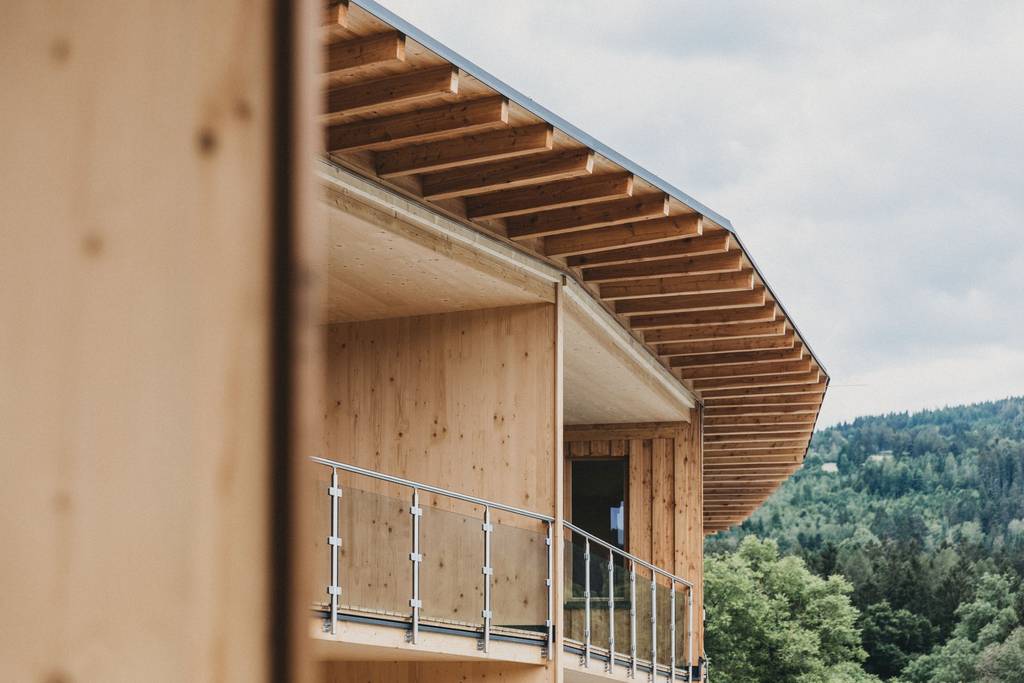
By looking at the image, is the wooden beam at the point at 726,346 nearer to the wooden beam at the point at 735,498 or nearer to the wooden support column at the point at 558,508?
the wooden support column at the point at 558,508

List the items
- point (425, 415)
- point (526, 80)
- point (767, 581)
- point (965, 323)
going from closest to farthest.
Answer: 1. point (425, 415)
2. point (767, 581)
3. point (965, 323)
4. point (526, 80)

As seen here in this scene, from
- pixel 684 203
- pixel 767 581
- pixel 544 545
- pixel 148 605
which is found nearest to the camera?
pixel 148 605

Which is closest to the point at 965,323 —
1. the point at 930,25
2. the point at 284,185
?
the point at 930,25

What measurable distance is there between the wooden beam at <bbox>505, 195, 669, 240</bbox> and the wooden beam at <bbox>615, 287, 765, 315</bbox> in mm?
2210

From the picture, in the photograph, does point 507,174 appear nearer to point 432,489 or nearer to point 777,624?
point 432,489

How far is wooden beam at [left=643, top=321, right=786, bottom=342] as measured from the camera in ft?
41.0

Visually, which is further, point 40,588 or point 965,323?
point 965,323

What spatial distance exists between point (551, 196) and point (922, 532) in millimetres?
58144

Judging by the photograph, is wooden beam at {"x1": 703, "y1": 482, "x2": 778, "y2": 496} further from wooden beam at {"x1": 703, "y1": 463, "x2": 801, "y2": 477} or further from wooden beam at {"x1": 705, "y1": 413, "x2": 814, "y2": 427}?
wooden beam at {"x1": 705, "y1": 413, "x2": 814, "y2": 427}

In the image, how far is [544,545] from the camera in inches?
396

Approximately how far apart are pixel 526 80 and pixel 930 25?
133 feet

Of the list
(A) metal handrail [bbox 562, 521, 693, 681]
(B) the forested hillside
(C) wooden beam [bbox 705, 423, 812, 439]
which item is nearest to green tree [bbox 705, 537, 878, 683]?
(B) the forested hillside

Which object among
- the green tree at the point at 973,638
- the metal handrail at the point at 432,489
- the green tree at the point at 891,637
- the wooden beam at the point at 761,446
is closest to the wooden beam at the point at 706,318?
the metal handrail at the point at 432,489

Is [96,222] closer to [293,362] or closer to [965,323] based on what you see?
[293,362]
